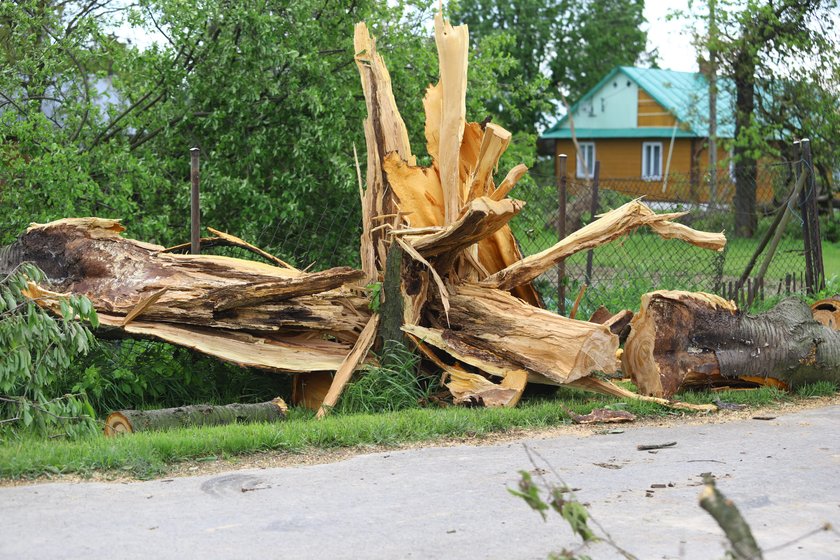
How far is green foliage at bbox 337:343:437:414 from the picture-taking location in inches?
272

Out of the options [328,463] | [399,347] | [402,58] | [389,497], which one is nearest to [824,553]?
[389,497]

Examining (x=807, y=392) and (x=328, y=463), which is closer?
(x=328, y=463)

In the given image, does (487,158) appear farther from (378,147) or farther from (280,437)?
(280,437)

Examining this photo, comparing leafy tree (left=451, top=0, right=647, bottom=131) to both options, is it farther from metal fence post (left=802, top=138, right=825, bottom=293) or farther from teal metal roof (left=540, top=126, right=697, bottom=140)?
metal fence post (left=802, top=138, right=825, bottom=293)

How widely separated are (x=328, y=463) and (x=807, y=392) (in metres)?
3.88

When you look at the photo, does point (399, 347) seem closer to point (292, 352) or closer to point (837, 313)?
point (292, 352)

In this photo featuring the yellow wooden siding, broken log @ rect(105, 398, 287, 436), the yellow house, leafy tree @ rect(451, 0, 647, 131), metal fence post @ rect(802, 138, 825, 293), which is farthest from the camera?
leafy tree @ rect(451, 0, 647, 131)

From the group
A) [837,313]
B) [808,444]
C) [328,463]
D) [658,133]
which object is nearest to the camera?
[328,463]

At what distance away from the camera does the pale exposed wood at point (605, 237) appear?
24.3 feet

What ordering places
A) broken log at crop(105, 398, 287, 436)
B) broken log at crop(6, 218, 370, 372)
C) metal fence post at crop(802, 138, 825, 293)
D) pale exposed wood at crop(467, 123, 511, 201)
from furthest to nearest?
metal fence post at crop(802, 138, 825, 293)
pale exposed wood at crop(467, 123, 511, 201)
broken log at crop(6, 218, 370, 372)
broken log at crop(105, 398, 287, 436)

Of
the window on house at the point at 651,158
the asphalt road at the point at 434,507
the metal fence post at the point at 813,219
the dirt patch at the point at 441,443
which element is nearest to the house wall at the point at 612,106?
the window on house at the point at 651,158

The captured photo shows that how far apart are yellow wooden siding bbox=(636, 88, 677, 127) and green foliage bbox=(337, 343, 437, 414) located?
32612 mm

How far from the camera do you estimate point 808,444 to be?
19.9ft

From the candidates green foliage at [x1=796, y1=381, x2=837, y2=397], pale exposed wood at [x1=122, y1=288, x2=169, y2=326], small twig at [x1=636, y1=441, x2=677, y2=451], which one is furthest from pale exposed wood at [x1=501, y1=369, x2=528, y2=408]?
pale exposed wood at [x1=122, y1=288, x2=169, y2=326]
